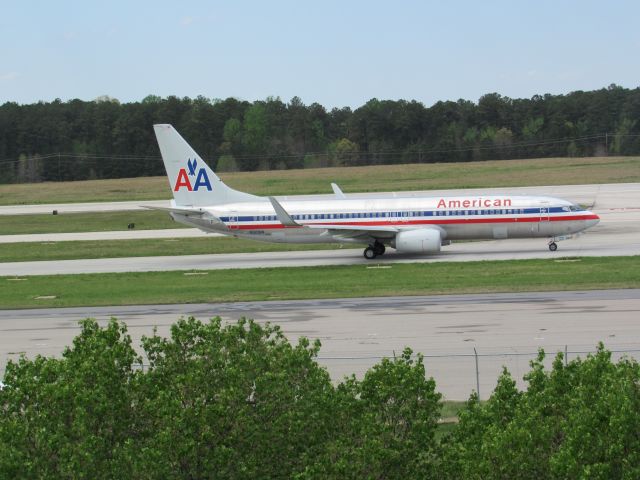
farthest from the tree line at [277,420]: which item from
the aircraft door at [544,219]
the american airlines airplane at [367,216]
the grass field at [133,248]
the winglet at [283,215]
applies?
the grass field at [133,248]

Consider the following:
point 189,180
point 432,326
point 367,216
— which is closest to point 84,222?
point 189,180

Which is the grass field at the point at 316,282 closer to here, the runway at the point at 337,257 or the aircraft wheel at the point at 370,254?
the runway at the point at 337,257

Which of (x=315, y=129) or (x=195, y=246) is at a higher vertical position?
(x=315, y=129)

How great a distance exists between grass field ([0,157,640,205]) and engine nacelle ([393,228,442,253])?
49.8 meters

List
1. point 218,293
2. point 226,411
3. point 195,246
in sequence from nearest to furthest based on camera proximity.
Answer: point 226,411 → point 218,293 → point 195,246

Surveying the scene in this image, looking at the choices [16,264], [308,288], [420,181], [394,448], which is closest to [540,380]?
[394,448]

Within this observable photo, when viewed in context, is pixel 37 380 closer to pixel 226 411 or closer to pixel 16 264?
pixel 226 411

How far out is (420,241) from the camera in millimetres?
51719

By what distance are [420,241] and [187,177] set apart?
509 inches

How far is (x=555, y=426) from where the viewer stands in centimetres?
1562

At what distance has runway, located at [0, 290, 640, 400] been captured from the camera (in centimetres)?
2745

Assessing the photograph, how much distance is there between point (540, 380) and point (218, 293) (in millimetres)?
26811

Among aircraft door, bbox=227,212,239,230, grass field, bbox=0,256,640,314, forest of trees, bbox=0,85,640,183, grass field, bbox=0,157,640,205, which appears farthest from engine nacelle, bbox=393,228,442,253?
forest of trees, bbox=0,85,640,183

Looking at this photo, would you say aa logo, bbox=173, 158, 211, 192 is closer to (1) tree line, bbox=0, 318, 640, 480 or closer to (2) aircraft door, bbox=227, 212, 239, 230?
(2) aircraft door, bbox=227, 212, 239, 230
